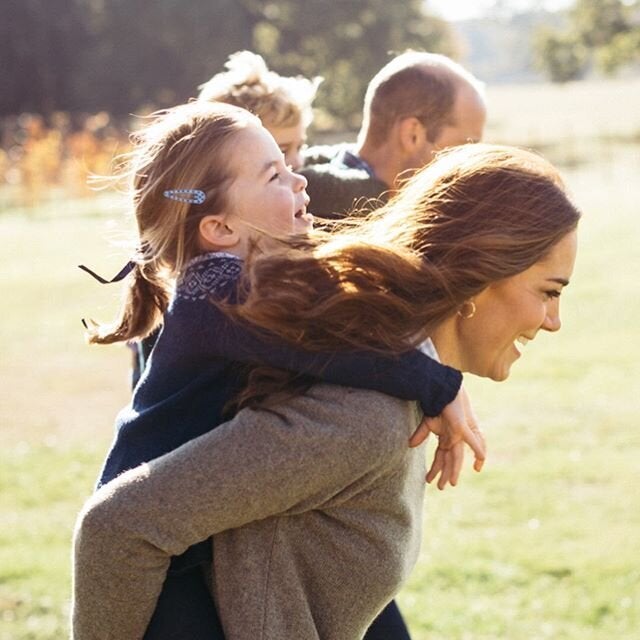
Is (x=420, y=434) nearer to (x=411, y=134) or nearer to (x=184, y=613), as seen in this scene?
(x=184, y=613)

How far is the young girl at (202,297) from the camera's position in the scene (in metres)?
2.01

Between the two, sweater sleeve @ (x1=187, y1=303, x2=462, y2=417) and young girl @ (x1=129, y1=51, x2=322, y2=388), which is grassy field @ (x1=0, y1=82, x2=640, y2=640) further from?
young girl @ (x1=129, y1=51, x2=322, y2=388)

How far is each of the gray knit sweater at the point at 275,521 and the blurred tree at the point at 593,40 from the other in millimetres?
43974

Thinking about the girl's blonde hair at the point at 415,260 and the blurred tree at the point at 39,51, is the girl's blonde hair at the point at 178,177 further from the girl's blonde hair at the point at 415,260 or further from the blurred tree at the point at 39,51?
the blurred tree at the point at 39,51

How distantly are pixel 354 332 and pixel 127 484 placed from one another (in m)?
0.42

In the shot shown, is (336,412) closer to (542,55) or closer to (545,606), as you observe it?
(545,606)

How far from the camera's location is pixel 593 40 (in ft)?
152

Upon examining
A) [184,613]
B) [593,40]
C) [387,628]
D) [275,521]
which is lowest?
[593,40]

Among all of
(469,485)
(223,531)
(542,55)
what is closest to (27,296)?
(469,485)

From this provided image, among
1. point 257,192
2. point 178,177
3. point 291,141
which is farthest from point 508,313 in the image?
point 291,141

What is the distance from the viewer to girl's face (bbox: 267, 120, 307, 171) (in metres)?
4.02

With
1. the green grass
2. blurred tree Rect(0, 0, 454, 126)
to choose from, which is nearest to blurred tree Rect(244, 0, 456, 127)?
blurred tree Rect(0, 0, 454, 126)

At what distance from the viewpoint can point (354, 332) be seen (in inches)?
78.4

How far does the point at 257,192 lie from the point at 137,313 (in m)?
0.35
